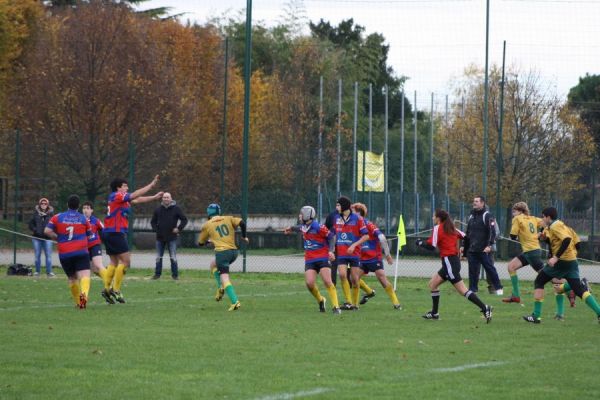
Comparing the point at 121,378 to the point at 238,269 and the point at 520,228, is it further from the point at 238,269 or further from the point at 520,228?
the point at 238,269

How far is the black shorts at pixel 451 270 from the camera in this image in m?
17.3

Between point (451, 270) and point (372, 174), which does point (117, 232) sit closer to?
point (451, 270)

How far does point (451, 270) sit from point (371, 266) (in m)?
3.32

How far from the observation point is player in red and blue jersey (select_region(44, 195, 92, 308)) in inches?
741

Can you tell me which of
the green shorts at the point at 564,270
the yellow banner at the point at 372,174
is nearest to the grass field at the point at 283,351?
the green shorts at the point at 564,270

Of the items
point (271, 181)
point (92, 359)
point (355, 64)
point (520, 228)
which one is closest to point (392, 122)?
point (355, 64)

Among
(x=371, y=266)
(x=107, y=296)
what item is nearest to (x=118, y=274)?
(x=107, y=296)

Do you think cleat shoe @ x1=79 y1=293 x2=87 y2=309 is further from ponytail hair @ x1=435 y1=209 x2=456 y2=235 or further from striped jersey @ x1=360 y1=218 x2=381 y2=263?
ponytail hair @ x1=435 y1=209 x2=456 y2=235

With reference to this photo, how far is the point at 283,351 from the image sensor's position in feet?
42.2

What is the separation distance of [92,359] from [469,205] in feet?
129

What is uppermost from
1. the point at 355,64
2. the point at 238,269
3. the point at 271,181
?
the point at 355,64

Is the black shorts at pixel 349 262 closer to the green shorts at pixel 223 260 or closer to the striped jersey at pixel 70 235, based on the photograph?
the green shorts at pixel 223 260

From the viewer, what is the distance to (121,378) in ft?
35.1

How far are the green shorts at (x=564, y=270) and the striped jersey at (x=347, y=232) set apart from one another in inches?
136
